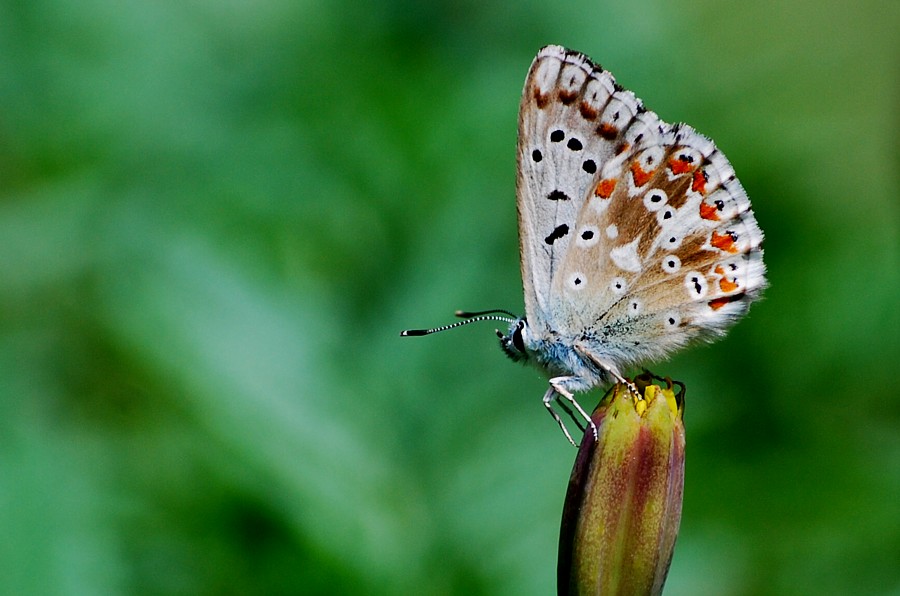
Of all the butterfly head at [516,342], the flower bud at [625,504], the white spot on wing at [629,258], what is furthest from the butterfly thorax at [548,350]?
the flower bud at [625,504]

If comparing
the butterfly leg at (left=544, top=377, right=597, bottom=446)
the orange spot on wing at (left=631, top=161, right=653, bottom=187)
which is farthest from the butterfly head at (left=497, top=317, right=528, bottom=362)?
the orange spot on wing at (left=631, top=161, right=653, bottom=187)

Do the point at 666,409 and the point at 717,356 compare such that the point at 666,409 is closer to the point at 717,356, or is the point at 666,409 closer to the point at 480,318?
the point at 480,318

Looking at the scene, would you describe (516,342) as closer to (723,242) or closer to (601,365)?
(601,365)

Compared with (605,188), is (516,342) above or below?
below

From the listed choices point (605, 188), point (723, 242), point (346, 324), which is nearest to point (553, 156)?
point (605, 188)

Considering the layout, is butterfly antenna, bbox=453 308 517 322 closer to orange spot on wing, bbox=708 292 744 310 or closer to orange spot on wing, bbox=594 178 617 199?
orange spot on wing, bbox=594 178 617 199

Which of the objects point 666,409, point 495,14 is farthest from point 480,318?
point 495,14

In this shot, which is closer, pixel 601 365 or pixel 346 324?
pixel 601 365
